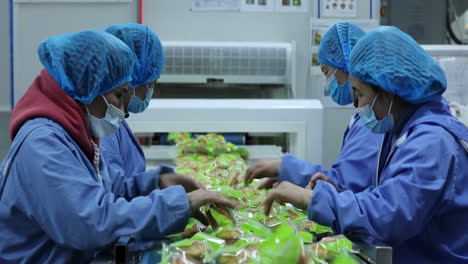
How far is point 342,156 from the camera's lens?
252 centimetres

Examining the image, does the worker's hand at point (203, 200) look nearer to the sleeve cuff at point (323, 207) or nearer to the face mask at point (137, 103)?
the sleeve cuff at point (323, 207)

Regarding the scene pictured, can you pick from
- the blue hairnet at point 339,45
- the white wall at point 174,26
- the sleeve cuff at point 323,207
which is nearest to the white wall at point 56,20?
the white wall at point 174,26

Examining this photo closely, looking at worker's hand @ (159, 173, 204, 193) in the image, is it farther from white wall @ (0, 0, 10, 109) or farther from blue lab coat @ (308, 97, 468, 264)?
white wall @ (0, 0, 10, 109)

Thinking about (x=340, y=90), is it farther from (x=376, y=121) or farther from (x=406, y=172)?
(x=406, y=172)

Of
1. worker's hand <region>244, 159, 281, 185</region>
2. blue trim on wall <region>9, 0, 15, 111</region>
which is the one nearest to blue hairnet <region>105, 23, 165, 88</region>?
worker's hand <region>244, 159, 281, 185</region>

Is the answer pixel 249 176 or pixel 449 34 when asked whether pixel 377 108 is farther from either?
pixel 449 34

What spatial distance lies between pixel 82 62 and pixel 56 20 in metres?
3.04

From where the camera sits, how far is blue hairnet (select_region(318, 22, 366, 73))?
2.56m

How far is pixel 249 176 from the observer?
2.39 m

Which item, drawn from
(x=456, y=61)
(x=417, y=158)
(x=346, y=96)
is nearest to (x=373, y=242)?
(x=417, y=158)

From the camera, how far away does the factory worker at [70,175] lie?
1418 mm

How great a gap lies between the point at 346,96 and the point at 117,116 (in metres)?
1.26

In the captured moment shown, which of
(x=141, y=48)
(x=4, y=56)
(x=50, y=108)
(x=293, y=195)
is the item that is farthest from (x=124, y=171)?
(x=4, y=56)

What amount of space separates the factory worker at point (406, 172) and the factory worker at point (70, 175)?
0.37 m
